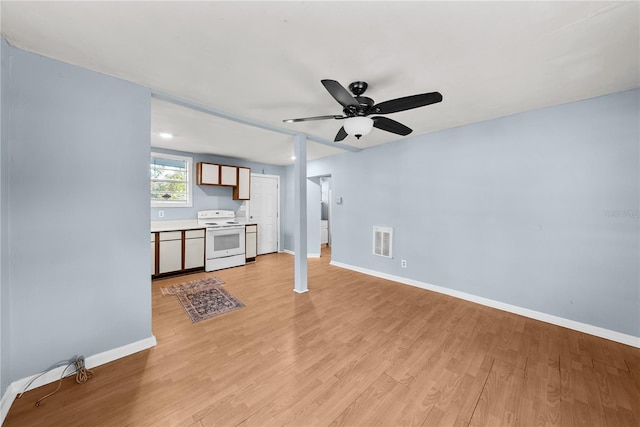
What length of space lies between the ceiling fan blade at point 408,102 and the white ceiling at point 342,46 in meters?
0.29

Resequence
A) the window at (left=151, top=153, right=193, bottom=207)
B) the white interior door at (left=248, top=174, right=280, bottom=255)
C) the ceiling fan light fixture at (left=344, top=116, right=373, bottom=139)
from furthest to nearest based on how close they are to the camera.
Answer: the white interior door at (left=248, top=174, right=280, bottom=255) < the window at (left=151, top=153, right=193, bottom=207) < the ceiling fan light fixture at (left=344, top=116, right=373, bottom=139)

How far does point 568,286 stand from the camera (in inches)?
100

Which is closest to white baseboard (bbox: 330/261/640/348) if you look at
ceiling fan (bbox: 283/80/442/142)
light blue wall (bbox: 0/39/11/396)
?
ceiling fan (bbox: 283/80/442/142)

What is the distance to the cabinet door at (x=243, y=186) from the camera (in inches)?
210

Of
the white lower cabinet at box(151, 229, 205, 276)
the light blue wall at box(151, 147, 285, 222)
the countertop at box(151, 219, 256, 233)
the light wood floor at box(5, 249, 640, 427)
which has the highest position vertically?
the light blue wall at box(151, 147, 285, 222)

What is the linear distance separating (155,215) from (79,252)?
9.91ft

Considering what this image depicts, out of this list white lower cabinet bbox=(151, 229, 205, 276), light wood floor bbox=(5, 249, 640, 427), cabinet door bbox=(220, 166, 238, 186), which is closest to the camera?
light wood floor bbox=(5, 249, 640, 427)

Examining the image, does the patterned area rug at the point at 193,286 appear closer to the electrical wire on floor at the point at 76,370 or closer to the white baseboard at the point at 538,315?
the electrical wire on floor at the point at 76,370

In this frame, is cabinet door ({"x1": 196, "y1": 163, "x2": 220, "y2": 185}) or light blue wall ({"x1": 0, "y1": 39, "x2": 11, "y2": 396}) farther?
cabinet door ({"x1": 196, "y1": 163, "x2": 220, "y2": 185})

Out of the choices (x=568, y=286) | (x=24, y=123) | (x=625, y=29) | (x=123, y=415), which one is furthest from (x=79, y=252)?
(x=568, y=286)

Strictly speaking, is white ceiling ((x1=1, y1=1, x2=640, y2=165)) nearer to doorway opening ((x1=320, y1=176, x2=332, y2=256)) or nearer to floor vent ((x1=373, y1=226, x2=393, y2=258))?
floor vent ((x1=373, y1=226, x2=393, y2=258))

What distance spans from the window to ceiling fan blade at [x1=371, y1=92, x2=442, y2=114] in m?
4.40

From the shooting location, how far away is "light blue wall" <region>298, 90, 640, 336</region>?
2295 mm

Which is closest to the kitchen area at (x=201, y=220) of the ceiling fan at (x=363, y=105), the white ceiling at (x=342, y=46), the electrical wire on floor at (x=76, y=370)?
the electrical wire on floor at (x=76, y=370)
